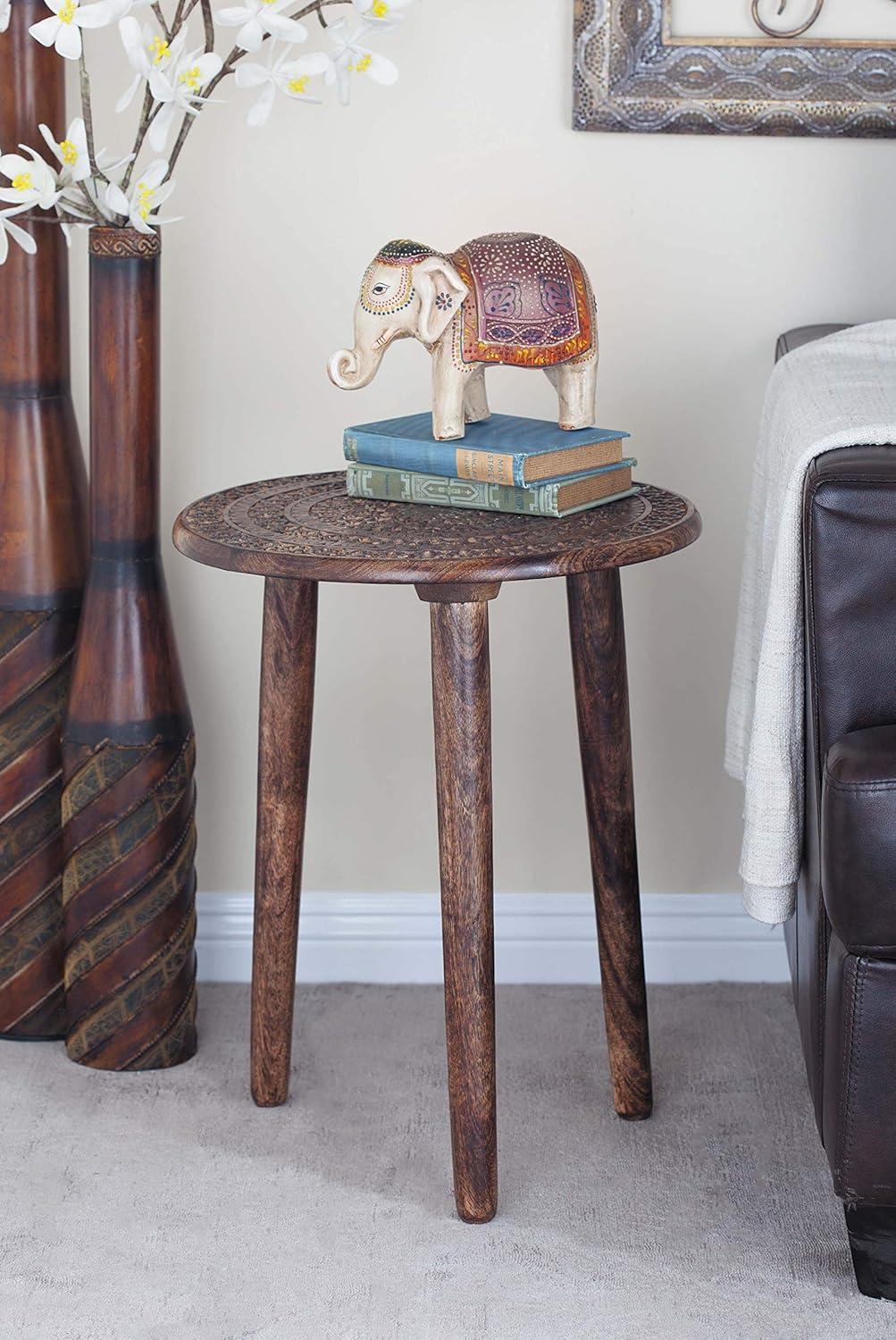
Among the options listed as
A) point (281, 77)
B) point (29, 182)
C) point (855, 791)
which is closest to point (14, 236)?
point (29, 182)

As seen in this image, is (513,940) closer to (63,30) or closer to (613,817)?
(613,817)

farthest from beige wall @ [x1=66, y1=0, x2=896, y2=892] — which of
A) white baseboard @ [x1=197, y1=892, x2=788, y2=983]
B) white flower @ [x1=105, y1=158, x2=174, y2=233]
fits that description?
white flower @ [x1=105, y1=158, x2=174, y2=233]

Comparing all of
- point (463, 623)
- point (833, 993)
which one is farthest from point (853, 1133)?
point (463, 623)

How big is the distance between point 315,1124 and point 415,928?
0.35 meters

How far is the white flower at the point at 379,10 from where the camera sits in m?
1.26

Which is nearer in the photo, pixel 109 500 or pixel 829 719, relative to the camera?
pixel 829 719

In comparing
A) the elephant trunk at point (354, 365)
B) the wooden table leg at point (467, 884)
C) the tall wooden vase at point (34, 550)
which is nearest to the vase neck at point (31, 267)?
the tall wooden vase at point (34, 550)

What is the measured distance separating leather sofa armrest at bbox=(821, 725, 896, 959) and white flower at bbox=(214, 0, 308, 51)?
73cm

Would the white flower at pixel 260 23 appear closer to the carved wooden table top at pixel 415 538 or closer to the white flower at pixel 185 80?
the white flower at pixel 185 80

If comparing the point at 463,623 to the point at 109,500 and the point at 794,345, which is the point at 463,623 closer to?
the point at 109,500

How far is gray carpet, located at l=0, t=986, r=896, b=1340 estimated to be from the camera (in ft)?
4.01

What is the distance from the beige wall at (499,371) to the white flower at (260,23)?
1.19 feet

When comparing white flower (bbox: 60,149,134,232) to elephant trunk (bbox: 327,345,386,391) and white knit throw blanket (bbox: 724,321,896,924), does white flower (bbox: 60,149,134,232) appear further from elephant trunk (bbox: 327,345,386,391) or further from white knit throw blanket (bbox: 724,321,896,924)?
white knit throw blanket (bbox: 724,321,896,924)

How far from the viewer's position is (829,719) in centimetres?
113
